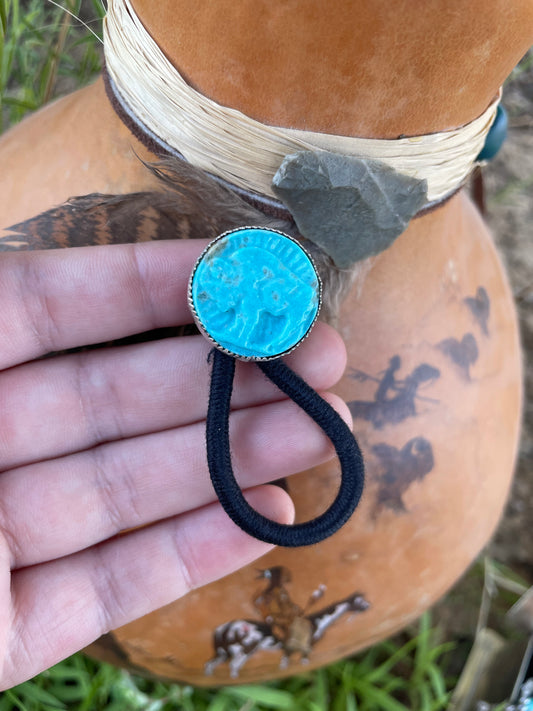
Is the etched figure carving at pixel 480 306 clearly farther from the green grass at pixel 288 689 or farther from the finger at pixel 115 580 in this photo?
the green grass at pixel 288 689

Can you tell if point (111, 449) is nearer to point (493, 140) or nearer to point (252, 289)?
point (252, 289)

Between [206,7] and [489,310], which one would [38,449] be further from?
[489,310]

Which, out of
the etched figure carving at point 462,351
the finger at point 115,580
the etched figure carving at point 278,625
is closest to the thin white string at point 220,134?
the etched figure carving at point 462,351

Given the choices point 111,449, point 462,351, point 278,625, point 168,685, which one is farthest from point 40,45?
point 168,685

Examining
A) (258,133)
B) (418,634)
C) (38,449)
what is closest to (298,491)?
(38,449)

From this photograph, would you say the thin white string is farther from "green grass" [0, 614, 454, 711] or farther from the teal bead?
"green grass" [0, 614, 454, 711]

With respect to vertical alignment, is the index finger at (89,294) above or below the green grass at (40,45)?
below
